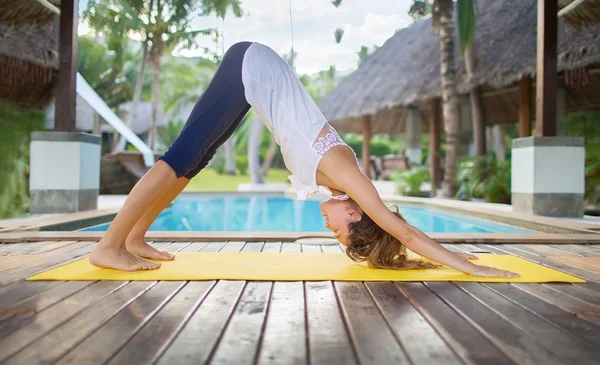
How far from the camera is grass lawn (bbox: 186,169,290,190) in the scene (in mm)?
15688

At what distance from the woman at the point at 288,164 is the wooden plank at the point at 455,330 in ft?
0.83

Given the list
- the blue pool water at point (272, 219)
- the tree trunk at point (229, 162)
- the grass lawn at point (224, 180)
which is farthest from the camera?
the tree trunk at point (229, 162)

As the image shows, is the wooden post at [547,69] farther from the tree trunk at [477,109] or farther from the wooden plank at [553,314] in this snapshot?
the tree trunk at [477,109]

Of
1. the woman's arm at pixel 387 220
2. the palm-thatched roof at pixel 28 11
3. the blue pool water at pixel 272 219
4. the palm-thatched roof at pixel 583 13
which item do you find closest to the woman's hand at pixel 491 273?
the woman's arm at pixel 387 220

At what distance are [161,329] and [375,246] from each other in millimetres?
898

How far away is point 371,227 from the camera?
1.68m

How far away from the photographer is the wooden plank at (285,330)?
83 cm

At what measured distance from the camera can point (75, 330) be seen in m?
0.97

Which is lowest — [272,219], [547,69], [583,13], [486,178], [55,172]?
[272,219]

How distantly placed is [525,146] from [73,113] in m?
3.98

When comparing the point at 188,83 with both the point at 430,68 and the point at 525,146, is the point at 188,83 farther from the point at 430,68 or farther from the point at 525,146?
the point at 525,146

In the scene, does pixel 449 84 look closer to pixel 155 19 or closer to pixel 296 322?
pixel 296 322

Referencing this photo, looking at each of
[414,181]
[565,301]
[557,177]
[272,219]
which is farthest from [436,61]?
[565,301]

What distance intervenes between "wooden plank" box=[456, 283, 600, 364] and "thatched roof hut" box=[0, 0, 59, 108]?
483 cm
